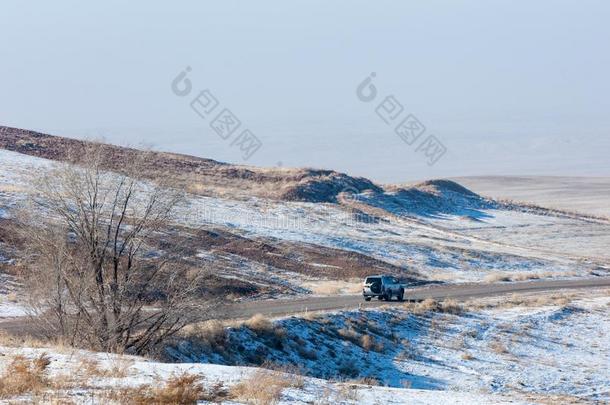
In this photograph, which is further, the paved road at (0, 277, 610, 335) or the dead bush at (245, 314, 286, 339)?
the dead bush at (245, 314, 286, 339)

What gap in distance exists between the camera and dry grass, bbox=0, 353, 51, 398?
41.7 feet

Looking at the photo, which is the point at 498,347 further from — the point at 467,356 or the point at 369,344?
the point at 369,344

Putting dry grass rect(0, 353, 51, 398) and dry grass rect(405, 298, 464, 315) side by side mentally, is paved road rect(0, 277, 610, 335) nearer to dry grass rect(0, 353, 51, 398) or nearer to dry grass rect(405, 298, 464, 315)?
dry grass rect(405, 298, 464, 315)

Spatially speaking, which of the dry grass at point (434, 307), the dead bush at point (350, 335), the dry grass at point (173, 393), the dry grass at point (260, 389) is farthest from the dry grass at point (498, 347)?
the dry grass at point (173, 393)

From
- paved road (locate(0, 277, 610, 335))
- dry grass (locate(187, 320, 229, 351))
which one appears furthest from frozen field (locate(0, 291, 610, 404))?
paved road (locate(0, 277, 610, 335))

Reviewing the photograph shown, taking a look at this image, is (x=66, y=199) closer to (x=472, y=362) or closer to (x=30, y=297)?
(x=30, y=297)

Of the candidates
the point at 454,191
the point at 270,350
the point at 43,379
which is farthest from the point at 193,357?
the point at 454,191

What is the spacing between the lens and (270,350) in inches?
1137

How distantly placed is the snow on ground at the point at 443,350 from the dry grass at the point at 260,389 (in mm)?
10155

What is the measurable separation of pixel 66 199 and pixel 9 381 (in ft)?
38.7

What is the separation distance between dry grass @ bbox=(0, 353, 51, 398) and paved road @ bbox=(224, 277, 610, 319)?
1193 centimetres

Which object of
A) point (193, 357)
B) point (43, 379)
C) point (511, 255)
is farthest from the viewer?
point (511, 255)

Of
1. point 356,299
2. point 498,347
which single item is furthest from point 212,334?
point 356,299

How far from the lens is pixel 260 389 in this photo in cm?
1405
